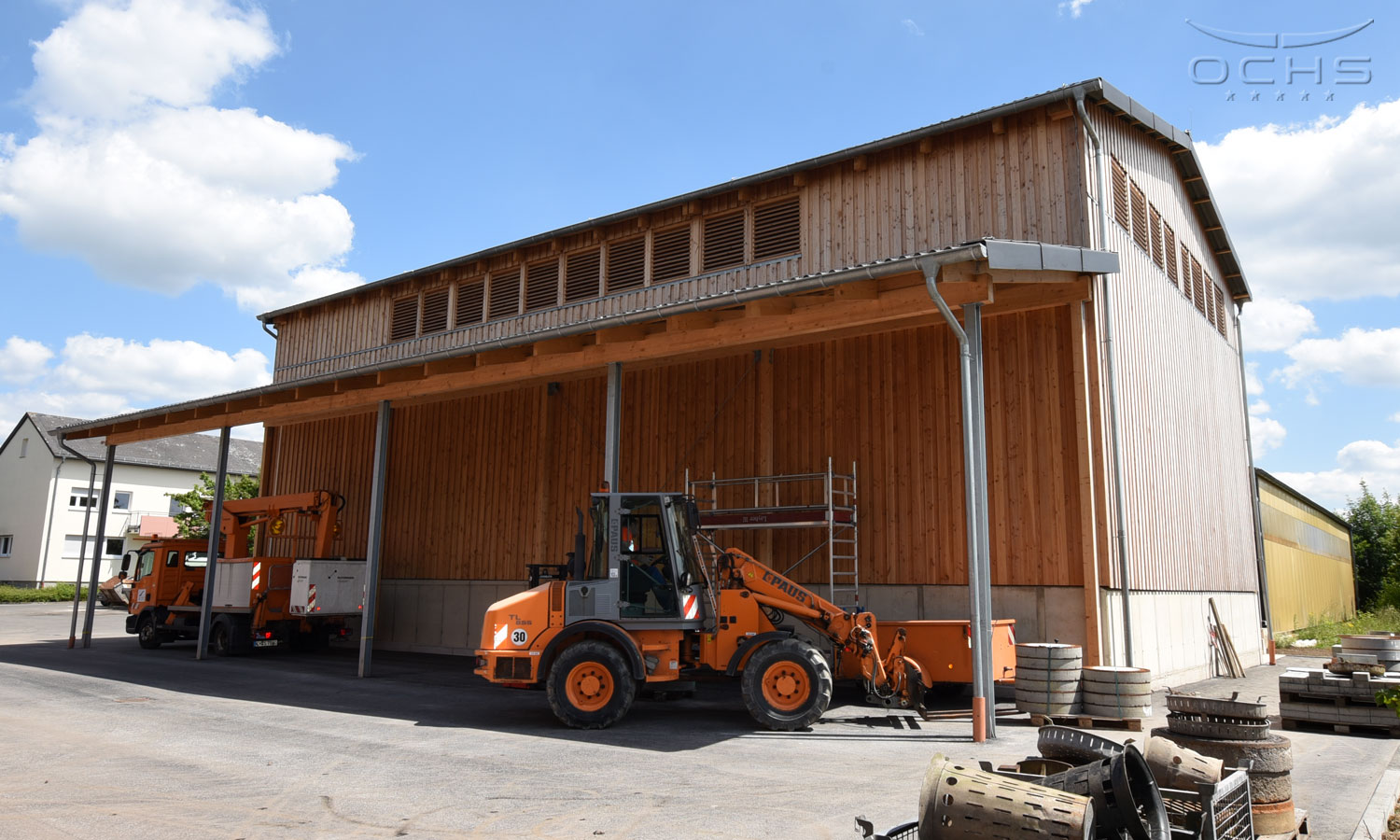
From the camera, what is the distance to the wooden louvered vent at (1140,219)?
→ 1514cm

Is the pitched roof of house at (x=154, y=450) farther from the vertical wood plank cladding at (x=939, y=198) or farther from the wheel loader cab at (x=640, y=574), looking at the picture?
the wheel loader cab at (x=640, y=574)

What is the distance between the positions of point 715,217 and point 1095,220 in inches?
249

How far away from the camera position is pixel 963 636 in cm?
1050

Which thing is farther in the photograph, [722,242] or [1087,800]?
[722,242]

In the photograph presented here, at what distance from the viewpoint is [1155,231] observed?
16.4m

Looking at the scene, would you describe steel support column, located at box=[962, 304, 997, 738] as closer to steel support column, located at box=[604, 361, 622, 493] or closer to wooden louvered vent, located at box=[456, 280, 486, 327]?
steel support column, located at box=[604, 361, 622, 493]

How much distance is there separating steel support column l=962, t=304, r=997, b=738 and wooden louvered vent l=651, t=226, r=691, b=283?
24.3 feet

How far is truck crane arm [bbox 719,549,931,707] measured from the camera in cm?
1027

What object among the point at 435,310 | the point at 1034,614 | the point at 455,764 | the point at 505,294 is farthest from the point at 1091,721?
the point at 435,310

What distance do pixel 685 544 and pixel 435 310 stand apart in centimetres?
1250

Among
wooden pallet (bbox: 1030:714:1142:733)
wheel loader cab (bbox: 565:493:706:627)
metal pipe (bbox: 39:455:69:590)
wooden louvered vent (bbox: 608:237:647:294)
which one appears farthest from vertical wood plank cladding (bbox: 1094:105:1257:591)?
metal pipe (bbox: 39:455:69:590)

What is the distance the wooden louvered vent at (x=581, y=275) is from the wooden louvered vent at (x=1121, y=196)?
9075 millimetres

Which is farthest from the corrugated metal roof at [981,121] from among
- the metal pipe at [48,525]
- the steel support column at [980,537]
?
the metal pipe at [48,525]

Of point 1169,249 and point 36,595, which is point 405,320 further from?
point 36,595
